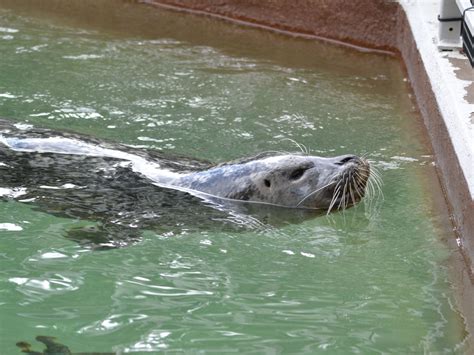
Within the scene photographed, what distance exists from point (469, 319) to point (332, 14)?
556cm

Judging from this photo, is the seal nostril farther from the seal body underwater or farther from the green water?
the green water

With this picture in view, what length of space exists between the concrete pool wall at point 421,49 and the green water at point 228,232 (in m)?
0.14

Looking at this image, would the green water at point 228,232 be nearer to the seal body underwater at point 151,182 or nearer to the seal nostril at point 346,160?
the seal body underwater at point 151,182

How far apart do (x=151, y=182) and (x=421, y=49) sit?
2.70m

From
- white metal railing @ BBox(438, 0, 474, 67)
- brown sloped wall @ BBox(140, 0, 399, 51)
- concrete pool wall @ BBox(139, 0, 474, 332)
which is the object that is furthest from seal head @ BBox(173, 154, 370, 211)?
brown sloped wall @ BBox(140, 0, 399, 51)

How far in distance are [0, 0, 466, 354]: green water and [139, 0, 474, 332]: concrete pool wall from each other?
142 mm

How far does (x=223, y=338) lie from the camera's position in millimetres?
4719

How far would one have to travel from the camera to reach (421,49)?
831cm

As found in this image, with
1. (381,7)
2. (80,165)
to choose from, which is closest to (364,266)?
(80,165)

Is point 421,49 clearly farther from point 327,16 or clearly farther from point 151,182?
point 151,182

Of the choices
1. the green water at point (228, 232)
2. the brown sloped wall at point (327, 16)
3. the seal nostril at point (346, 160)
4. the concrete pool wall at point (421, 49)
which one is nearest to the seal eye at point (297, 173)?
the seal nostril at point (346, 160)

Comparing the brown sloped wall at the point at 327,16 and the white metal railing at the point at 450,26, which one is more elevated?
the white metal railing at the point at 450,26

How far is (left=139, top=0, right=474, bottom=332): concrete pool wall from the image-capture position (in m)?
5.84

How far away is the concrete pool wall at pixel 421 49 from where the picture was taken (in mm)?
5844
